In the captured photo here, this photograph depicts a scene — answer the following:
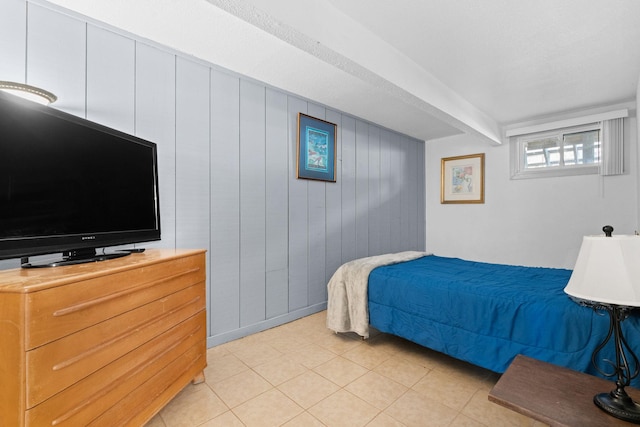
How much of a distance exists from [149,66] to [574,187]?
5052 millimetres

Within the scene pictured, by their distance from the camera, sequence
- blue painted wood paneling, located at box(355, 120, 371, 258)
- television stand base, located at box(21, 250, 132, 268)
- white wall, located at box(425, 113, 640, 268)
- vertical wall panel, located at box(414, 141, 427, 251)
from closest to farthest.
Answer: television stand base, located at box(21, 250, 132, 268)
white wall, located at box(425, 113, 640, 268)
blue painted wood paneling, located at box(355, 120, 371, 258)
vertical wall panel, located at box(414, 141, 427, 251)

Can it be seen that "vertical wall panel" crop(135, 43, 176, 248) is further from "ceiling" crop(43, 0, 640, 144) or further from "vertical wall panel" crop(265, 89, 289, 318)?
"vertical wall panel" crop(265, 89, 289, 318)

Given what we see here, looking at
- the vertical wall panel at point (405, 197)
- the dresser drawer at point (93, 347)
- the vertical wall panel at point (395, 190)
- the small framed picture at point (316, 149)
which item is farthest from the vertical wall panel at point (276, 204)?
the vertical wall panel at point (405, 197)

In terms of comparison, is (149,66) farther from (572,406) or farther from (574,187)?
(574,187)

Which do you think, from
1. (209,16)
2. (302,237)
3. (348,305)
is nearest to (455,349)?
(348,305)

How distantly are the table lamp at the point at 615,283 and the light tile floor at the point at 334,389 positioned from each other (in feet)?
2.87

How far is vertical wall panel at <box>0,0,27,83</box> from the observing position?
1.67 metres

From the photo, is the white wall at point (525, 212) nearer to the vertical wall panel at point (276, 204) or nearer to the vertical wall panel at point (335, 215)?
the vertical wall panel at point (335, 215)

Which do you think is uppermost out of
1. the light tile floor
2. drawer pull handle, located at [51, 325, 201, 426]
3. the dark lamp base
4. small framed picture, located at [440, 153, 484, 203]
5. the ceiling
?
the ceiling

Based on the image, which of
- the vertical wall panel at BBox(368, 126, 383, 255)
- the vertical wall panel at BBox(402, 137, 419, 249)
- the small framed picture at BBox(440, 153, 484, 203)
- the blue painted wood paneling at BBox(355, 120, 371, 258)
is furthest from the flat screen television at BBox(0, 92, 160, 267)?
the small framed picture at BBox(440, 153, 484, 203)

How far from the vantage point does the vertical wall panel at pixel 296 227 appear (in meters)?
3.19

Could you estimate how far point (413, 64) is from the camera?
2570mm

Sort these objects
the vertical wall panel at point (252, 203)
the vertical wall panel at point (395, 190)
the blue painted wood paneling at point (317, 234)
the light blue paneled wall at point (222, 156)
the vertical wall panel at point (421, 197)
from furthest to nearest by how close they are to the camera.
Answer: the vertical wall panel at point (421, 197) < the vertical wall panel at point (395, 190) < the blue painted wood paneling at point (317, 234) < the vertical wall panel at point (252, 203) < the light blue paneled wall at point (222, 156)

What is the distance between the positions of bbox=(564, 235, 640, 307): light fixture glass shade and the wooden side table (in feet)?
1.26
